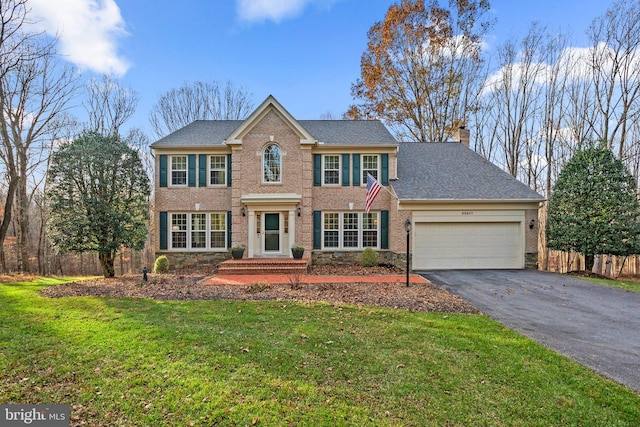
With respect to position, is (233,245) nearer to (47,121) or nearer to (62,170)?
(62,170)

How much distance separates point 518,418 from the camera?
9.94ft

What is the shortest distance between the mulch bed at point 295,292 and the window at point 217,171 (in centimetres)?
554

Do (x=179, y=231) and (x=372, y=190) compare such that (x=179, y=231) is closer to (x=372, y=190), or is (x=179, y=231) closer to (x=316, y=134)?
(x=316, y=134)

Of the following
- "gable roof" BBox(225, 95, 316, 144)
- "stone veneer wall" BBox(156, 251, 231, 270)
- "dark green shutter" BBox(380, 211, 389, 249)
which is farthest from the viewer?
"dark green shutter" BBox(380, 211, 389, 249)

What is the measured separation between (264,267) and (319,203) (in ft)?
13.3

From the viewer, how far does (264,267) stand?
1202 centimetres

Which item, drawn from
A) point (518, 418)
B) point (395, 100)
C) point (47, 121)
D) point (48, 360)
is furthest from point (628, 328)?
point (47, 121)

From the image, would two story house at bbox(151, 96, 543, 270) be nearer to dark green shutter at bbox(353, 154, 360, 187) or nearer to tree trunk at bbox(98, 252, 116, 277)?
dark green shutter at bbox(353, 154, 360, 187)

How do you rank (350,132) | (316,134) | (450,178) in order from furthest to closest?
(350,132)
(316,134)
(450,178)

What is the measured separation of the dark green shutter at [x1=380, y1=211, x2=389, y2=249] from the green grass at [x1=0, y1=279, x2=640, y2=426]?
7.98 m

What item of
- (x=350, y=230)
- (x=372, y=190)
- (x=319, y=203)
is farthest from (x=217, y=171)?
(x=372, y=190)

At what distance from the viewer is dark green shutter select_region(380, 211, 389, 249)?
1396cm

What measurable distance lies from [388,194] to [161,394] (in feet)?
40.1

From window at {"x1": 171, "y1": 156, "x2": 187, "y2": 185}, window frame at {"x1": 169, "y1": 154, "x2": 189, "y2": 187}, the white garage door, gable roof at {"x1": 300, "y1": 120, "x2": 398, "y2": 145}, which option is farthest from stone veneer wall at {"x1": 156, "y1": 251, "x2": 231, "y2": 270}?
the white garage door
